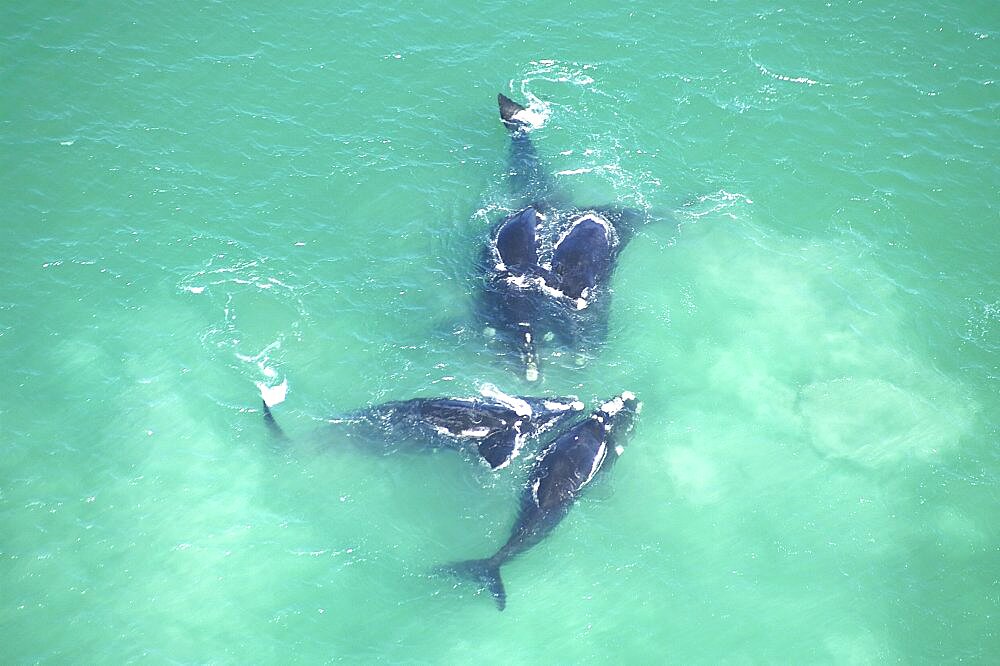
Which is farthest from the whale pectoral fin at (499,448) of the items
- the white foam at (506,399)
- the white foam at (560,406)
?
the white foam at (560,406)

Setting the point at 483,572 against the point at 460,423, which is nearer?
the point at 483,572

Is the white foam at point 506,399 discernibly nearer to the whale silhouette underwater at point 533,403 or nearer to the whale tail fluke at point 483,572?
the whale silhouette underwater at point 533,403

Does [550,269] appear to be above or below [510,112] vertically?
below

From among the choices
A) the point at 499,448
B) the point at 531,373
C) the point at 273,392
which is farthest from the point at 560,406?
the point at 273,392

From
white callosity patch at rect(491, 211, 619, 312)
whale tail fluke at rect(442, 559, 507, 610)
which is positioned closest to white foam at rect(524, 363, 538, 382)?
white callosity patch at rect(491, 211, 619, 312)

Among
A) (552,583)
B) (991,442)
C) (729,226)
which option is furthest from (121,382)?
(991,442)

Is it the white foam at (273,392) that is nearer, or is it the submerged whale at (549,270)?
the white foam at (273,392)

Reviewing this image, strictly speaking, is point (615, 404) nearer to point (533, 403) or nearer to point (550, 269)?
point (533, 403)
